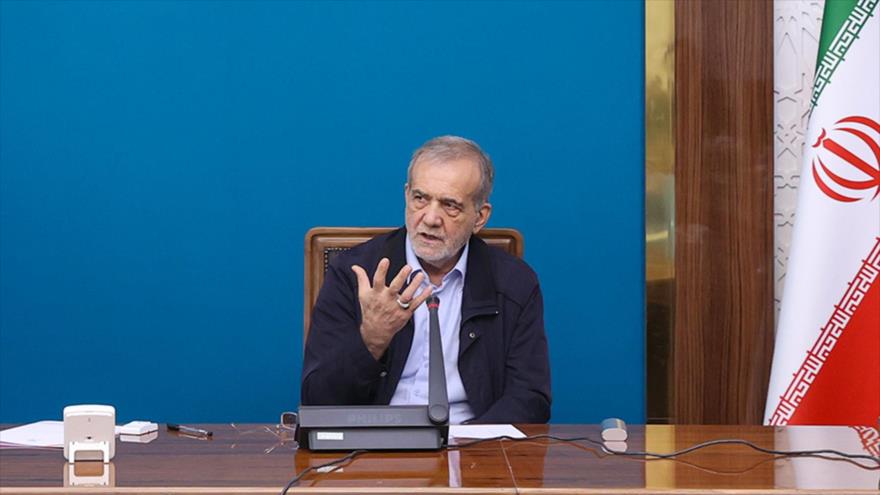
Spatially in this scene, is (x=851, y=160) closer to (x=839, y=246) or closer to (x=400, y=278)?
(x=839, y=246)

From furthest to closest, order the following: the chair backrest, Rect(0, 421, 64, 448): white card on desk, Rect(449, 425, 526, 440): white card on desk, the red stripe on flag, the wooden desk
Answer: the red stripe on flag < the chair backrest < Rect(449, 425, 526, 440): white card on desk < Rect(0, 421, 64, 448): white card on desk < the wooden desk

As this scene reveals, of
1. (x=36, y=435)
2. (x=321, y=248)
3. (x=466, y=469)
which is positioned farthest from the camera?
(x=321, y=248)

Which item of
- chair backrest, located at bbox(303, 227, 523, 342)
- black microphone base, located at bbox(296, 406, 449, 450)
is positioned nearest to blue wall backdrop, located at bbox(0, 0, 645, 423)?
chair backrest, located at bbox(303, 227, 523, 342)

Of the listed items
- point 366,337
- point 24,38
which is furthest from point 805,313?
point 24,38

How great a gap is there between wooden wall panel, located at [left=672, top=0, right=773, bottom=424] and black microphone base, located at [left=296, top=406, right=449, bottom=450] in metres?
1.59

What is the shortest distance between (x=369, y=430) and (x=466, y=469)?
217mm

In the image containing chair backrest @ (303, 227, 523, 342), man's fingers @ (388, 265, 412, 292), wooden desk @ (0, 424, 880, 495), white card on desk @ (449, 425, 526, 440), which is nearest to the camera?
wooden desk @ (0, 424, 880, 495)

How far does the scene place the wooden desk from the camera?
154cm

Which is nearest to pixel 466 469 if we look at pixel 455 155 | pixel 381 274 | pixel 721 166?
pixel 381 274

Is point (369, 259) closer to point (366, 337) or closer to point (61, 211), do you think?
point (366, 337)

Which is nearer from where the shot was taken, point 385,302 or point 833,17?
point 385,302

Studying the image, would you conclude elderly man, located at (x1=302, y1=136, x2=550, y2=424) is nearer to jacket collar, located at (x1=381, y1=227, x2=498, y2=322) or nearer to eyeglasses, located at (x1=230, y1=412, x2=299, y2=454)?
jacket collar, located at (x1=381, y1=227, x2=498, y2=322)

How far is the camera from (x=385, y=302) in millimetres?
2221

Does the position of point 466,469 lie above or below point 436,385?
below
